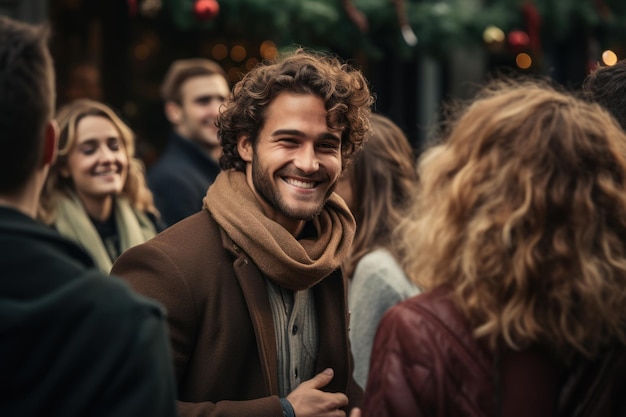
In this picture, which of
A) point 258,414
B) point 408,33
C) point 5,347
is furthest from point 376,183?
point 408,33

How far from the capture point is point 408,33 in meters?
8.22

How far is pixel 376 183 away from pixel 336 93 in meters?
1.17

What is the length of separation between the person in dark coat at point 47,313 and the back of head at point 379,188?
2.44 metres

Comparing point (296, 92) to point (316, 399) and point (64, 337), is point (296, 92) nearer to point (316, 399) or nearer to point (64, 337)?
point (316, 399)

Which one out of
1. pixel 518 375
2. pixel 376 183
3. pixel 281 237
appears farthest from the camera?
pixel 376 183

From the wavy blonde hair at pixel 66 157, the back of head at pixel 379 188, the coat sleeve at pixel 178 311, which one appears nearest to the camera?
the coat sleeve at pixel 178 311

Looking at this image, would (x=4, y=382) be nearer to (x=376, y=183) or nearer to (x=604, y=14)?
(x=376, y=183)

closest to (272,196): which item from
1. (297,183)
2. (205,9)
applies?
(297,183)

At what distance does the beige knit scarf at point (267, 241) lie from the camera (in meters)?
3.21

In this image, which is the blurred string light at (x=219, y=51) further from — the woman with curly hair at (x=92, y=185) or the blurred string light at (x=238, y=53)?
the woman with curly hair at (x=92, y=185)

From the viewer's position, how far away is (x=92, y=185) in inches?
220

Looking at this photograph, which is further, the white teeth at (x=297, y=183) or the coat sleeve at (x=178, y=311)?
the white teeth at (x=297, y=183)

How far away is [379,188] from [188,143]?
2.74 metres

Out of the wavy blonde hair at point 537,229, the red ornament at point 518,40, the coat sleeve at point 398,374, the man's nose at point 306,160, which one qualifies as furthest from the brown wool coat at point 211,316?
the red ornament at point 518,40
